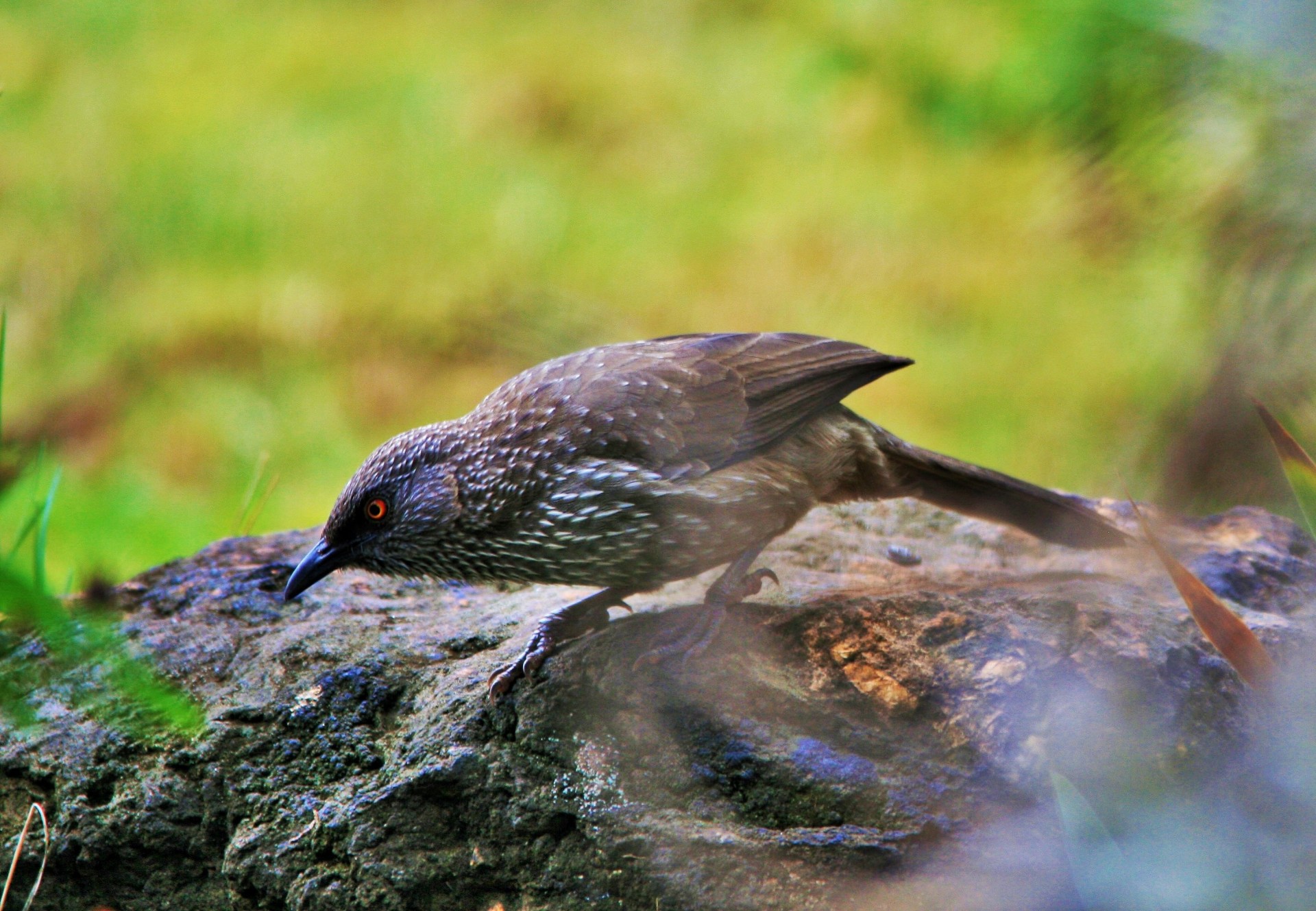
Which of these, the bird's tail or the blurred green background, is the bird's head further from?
the blurred green background

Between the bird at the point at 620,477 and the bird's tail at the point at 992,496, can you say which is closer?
the bird at the point at 620,477

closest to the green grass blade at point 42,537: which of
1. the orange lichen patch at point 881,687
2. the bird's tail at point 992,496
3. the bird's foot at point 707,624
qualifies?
the bird's foot at point 707,624

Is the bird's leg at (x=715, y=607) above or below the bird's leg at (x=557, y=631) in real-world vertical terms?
above

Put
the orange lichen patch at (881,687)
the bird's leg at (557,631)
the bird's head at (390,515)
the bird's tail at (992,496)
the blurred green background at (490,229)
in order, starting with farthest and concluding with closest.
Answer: the blurred green background at (490,229)
the bird's tail at (992,496)
the bird's head at (390,515)
the bird's leg at (557,631)
the orange lichen patch at (881,687)

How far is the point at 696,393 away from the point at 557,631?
77 cm

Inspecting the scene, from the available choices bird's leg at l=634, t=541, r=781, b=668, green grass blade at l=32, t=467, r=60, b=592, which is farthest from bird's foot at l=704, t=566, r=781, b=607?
green grass blade at l=32, t=467, r=60, b=592

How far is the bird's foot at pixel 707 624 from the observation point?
304cm

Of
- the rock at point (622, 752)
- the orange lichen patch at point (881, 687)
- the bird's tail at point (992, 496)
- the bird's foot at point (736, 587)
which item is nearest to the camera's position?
the rock at point (622, 752)

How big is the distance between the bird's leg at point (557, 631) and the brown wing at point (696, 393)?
41 centimetres

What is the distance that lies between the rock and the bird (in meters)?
0.17

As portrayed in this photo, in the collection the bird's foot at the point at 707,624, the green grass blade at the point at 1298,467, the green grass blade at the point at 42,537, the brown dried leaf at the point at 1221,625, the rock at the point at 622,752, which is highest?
the green grass blade at the point at 1298,467

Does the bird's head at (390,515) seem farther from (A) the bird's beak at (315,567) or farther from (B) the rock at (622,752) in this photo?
(B) the rock at (622,752)

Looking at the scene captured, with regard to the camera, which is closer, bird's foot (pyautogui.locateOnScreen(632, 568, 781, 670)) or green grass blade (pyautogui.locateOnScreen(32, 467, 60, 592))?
green grass blade (pyautogui.locateOnScreen(32, 467, 60, 592))

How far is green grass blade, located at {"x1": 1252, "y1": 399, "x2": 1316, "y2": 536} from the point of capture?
241 centimetres
